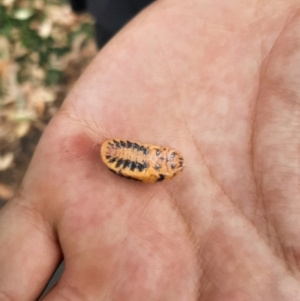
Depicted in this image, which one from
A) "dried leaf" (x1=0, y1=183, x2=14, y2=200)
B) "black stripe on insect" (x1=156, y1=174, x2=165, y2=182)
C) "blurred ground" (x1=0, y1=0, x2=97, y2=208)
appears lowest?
"dried leaf" (x1=0, y1=183, x2=14, y2=200)

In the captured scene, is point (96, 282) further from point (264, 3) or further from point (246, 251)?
point (264, 3)

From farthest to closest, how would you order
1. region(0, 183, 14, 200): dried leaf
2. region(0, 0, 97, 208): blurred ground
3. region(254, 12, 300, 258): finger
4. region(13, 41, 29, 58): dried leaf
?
1. region(13, 41, 29, 58): dried leaf
2. region(0, 0, 97, 208): blurred ground
3. region(0, 183, 14, 200): dried leaf
4. region(254, 12, 300, 258): finger

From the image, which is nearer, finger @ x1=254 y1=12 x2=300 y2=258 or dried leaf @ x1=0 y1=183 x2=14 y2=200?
finger @ x1=254 y1=12 x2=300 y2=258

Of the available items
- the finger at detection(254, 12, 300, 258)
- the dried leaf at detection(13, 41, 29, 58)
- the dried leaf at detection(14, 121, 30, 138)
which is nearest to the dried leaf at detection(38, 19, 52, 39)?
the dried leaf at detection(13, 41, 29, 58)

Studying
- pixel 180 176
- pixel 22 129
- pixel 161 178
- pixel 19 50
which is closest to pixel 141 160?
pixel 161 178

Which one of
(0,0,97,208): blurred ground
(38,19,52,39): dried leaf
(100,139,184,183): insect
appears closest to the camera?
(100,139,184,183): insect

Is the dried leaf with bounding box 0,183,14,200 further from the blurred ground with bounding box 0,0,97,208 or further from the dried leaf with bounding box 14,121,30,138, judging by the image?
the dried leaf with bounding box 14,121,30,138

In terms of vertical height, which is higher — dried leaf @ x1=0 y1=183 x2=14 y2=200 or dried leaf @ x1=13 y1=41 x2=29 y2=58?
dried leaf @ x1=13 y1=41 x2=29 y2=58

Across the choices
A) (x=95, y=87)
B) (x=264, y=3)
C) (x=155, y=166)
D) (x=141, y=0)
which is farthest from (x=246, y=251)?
(x=141, y=0)
